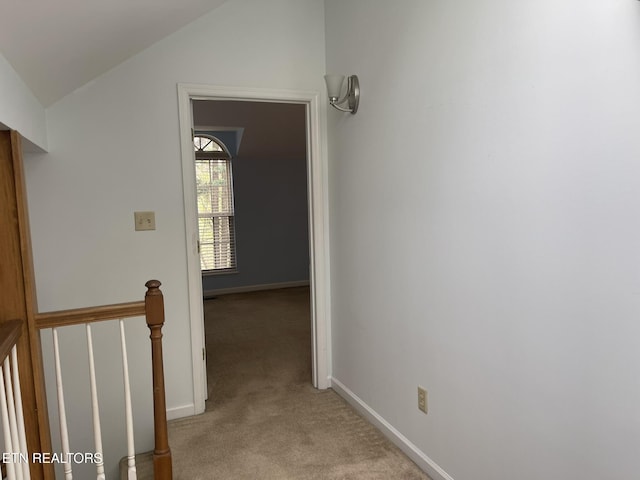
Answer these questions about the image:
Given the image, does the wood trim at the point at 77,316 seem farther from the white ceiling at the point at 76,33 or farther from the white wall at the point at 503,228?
the white wall at the point at 503,228

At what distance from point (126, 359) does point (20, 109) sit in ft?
3.65

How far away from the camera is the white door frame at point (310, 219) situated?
2.72 m

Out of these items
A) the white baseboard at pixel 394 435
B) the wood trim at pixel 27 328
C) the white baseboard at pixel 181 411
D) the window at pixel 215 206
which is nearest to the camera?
the wood trim at pixel 27 328

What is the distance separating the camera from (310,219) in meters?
3.04

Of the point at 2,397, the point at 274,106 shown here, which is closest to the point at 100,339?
the point at 2,397

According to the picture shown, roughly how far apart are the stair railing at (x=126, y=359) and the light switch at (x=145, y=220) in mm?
833

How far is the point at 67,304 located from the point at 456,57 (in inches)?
92.6

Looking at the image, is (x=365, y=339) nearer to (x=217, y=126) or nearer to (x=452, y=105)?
(x=452, y=105)

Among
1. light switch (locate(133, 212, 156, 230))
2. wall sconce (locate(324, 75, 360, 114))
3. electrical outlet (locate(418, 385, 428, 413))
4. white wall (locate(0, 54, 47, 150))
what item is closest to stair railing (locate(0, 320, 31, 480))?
white wall (locate(0, 54, 47, 150))

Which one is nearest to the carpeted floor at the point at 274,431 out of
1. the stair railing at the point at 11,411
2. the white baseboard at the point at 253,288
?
the stair railing at the point at 11,411

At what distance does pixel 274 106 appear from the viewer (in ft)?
16.7

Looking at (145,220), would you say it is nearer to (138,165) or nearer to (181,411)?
(138,165)

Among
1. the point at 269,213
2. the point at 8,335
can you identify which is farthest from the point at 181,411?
the point at 269,213

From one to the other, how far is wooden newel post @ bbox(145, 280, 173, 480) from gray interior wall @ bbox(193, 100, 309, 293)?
4291 mm
